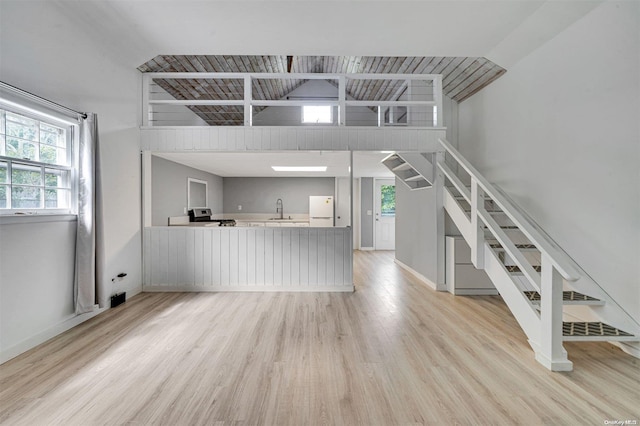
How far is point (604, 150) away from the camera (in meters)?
2.50

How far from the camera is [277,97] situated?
773cm

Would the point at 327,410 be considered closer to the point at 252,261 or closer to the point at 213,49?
the point at 252,261

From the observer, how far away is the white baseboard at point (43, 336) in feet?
7.08

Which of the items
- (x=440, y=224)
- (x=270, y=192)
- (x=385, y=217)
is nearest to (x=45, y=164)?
(x=440, y=224)

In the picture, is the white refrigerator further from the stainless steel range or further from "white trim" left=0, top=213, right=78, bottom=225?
"white trim" left=0, top=213, right=78, bottom=225

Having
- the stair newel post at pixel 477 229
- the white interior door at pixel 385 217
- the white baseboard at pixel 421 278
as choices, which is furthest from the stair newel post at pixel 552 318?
the white interior door at pixel 385 217

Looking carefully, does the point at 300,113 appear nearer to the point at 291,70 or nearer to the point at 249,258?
the point at 291,70

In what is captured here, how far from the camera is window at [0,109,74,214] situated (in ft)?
7.22

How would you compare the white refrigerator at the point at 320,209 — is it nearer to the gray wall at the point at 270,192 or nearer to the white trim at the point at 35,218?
the gray wall at the point at 270,192

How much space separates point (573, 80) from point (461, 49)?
4.14 feet

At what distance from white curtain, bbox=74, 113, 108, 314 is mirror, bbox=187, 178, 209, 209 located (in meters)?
2.54

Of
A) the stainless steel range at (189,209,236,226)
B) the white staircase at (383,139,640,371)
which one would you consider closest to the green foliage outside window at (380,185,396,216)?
the stainless steel range at (189,209,236,226)

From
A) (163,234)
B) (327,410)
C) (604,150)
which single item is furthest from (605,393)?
(163,234)

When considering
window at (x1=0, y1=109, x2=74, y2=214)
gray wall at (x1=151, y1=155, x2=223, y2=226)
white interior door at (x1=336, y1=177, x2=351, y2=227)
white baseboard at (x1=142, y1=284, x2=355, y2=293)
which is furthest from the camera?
white interior door at (x1=336, y1=177, x2=351, y2=227)
